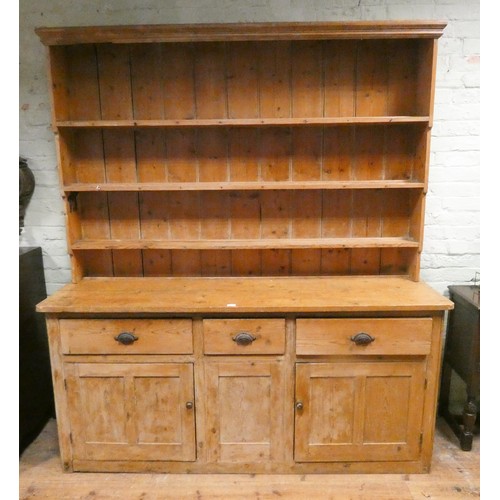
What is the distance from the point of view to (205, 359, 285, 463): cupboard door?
1938mm

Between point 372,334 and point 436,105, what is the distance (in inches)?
48.7

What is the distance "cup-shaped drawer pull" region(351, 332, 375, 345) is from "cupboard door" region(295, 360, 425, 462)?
114mm

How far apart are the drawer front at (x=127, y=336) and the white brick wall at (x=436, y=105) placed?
0.60 meters

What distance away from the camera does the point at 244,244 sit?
7.20 ft

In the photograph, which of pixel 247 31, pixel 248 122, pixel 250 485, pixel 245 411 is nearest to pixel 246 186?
pixel 248 122

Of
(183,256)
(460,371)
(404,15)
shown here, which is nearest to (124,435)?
(183,256)

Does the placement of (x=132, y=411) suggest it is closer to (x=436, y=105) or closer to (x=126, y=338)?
(x=126, y=338)

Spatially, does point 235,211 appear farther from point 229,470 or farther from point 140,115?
point 229,470

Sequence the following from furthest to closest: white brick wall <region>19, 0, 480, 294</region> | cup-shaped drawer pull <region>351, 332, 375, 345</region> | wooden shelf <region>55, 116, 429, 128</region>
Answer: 1. white brick wall <region>19, 0, 480, 294</region>
2. wooden shelf <region>55, 116, 429, 128</region>
3. cup-shaped drawer pull <region>351, 332, 375, 345</region>

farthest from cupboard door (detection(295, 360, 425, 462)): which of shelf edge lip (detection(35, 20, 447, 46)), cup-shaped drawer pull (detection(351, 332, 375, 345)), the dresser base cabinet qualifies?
shelf edge lip (detection(35, 20, 447, 46))

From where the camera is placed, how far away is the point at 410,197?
87.4 inches

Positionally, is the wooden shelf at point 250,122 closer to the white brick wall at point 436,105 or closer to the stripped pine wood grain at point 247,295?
the white brick wall at point 436,105

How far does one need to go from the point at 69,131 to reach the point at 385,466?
2.27 m

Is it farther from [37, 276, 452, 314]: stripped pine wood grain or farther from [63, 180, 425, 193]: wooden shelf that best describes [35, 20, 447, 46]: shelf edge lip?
[37, 276, 452, 314]: stripped pine wood grain
